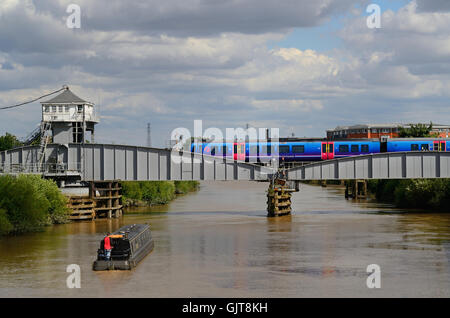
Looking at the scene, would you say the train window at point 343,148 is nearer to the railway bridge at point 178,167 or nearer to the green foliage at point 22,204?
the railway bridge at point 178,167

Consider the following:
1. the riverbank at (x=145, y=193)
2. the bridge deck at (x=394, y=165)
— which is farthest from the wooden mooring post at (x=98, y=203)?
the bridge deck at (x=394, y=165)

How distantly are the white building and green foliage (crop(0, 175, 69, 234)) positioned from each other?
11.4m

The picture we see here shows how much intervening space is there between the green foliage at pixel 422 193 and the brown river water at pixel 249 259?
12331 mm

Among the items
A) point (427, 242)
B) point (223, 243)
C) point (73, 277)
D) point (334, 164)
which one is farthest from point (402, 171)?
point (73, 277)

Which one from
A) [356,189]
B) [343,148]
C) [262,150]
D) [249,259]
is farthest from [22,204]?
[356,189]

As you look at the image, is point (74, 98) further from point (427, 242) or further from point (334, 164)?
point (427, 242)

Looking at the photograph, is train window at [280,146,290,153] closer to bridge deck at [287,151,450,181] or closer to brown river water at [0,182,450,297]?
bridge deck at [287,151,450,181]

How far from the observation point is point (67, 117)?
253 ft

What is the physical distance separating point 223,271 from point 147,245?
9191mm

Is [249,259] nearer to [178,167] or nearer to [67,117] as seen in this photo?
→ [178,167]

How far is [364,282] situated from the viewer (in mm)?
38219

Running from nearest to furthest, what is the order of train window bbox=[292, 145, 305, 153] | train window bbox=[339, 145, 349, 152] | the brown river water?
the brown river water < train window bbox=[339, 145, 349, 152] < train window bbox=[292, 145, 305, 153]

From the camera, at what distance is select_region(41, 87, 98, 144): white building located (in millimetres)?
76963

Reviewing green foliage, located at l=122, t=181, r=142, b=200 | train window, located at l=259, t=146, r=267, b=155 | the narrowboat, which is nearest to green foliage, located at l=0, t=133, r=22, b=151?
green foliage, located at l=122, t=181, r=142, b=200
